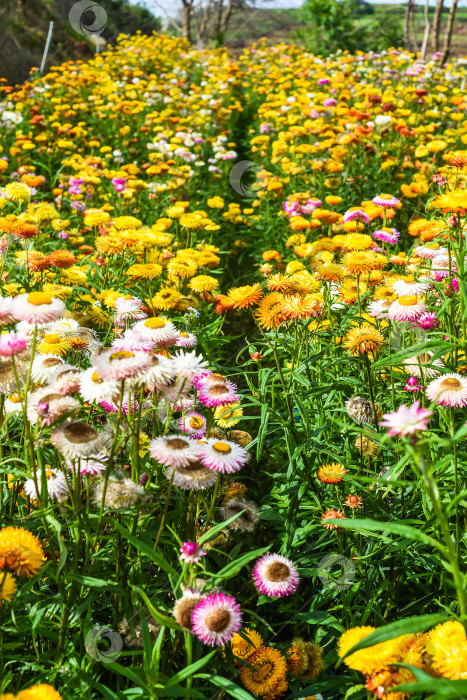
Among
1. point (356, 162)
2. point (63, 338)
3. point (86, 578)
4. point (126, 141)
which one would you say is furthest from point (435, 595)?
point (126, 141)

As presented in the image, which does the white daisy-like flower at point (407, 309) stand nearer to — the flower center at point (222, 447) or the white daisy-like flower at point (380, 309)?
the white daisy-like flower at point (380, 309)

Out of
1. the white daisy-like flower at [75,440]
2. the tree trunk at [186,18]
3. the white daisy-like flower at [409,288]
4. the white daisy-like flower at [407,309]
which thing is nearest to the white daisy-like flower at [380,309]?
the white daisy-like flower at [409,288]

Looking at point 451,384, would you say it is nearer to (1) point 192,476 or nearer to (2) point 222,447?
(2) point 222,447

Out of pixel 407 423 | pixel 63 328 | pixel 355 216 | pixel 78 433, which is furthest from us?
pixel 355 216

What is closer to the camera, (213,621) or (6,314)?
(213,621)

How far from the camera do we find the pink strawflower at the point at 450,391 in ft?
5.63

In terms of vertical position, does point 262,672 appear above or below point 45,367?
below

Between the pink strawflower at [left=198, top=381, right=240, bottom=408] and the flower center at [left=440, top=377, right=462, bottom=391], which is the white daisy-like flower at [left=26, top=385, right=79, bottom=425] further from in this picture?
the flower center at [left=440, top=377, right=462, bottom=391]

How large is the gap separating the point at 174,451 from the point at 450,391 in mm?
835

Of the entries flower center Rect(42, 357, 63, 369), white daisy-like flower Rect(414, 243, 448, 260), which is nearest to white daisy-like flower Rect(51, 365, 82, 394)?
flower center Rect(42, 357, 63, 369)

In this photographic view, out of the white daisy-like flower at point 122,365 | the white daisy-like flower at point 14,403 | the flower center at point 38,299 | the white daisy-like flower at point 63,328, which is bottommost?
the white daisy-like flower at point 14,403

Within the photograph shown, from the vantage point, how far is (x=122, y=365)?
4.49 ft

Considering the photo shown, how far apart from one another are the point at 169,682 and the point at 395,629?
49cm

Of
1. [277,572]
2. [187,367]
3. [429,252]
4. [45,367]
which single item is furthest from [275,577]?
[429,252]
